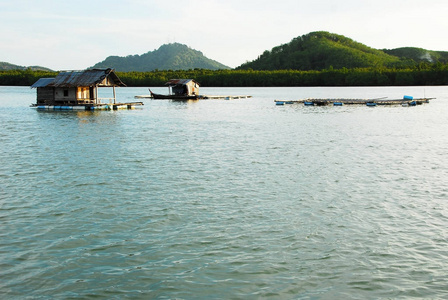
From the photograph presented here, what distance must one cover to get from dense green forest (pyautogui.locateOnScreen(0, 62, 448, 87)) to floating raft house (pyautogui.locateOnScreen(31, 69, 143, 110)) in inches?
3088

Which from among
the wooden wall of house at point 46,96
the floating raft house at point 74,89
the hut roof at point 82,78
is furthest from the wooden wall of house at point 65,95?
the hut roof at point 82,78

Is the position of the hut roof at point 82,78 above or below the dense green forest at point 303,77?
below

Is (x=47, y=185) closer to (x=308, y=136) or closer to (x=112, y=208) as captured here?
(x=112, y=208)

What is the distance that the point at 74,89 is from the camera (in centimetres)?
4809

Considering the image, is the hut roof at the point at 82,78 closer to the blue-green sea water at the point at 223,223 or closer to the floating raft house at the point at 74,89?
the floating raft house at the point at 74,89

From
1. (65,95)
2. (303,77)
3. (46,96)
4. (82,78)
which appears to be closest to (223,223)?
(82,78)

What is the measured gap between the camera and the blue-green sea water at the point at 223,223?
775cm

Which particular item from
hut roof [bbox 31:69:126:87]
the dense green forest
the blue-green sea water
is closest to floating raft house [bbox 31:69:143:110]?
hut roof [bbox 31:69:126:87]

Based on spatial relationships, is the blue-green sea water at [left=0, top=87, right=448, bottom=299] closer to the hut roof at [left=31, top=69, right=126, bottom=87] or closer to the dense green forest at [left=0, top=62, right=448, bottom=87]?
the hut roof at [left=31, top=69, right=126, bottom=87]

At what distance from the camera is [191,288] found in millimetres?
7566

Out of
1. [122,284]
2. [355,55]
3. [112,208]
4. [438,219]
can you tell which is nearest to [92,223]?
[112,208]

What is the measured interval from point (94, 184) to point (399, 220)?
31.3ft

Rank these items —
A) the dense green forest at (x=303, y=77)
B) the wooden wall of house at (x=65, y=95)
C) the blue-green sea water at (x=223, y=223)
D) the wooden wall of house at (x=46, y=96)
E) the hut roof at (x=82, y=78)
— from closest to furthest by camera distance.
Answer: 1. the blue-green sea water at (x=223, y=223)
2. the hut roof at (x=82, y=78)
3. the wooden wall of house at (x=65, y=95)
4. the wooden wall of house at (x=46, y=96)
5. the dense green forest at (x=303, y=77)

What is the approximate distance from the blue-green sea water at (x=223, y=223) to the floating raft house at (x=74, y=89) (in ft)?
80.2
